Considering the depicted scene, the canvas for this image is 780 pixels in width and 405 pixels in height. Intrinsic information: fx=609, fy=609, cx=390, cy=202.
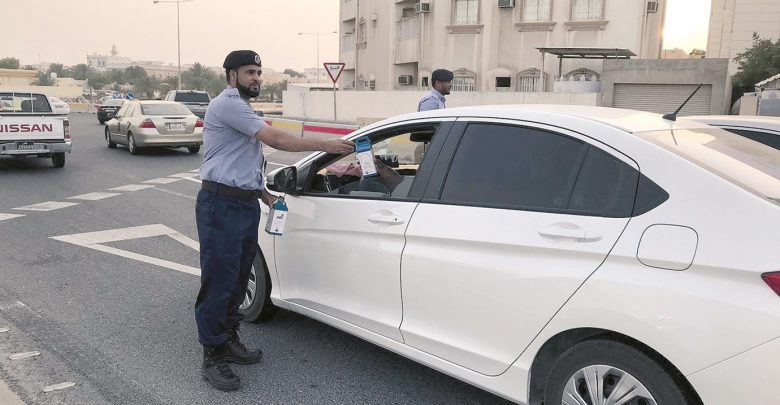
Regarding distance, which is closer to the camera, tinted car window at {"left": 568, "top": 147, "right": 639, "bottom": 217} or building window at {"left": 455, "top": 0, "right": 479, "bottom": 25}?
tinted car window at {"left": 568, "top": 147, "right": 639, "bottom": 217}

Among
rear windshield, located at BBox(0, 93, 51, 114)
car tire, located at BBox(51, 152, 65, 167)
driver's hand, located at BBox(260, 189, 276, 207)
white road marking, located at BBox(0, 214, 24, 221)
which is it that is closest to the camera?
driver's hand, located at BBox(260, 189, 276, 207)

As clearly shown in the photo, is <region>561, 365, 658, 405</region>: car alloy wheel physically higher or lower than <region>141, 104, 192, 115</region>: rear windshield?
lower

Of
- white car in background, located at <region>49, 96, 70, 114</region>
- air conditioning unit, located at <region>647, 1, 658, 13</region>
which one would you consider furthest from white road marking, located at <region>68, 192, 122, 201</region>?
air conditioning unit, located at <region>647, 1, 658, 13</region>

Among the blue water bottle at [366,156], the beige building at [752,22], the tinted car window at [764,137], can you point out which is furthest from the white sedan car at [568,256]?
the beige building at [752,22]

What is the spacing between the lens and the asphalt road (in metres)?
3.52

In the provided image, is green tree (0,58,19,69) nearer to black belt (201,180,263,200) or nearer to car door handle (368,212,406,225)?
black belt (201,180,263,200)

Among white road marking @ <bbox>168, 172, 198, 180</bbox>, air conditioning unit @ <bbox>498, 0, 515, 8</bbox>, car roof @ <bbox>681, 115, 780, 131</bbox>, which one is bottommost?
white road marking @ <bbox>168, 172, 198, 180</bbox>

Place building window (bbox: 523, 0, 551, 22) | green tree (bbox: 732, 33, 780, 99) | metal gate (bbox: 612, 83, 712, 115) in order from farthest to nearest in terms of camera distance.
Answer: building window (bbox: 523, 0, 551, 22)
metal gate (bbox: 612, 83, 712, 115)
green tree (bbox: 732, 33, 780, 99)

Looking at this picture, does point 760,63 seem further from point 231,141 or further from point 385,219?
point 231,141

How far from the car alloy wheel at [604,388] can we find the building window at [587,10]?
27.2 m

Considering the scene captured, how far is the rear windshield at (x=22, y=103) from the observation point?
12.2 meters

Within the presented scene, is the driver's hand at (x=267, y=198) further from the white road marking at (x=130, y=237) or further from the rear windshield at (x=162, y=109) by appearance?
the rear windshield at (x=162, y=109)

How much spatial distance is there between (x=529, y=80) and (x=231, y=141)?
26.7 meters

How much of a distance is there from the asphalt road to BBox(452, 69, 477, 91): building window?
2409 centimetres
